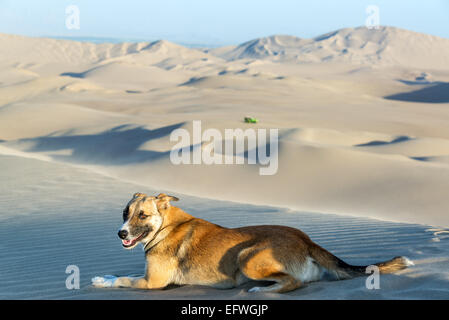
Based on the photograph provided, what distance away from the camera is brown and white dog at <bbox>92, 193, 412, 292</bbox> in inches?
159

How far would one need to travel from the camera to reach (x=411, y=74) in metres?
86.6

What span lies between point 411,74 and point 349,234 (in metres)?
A: 86.2

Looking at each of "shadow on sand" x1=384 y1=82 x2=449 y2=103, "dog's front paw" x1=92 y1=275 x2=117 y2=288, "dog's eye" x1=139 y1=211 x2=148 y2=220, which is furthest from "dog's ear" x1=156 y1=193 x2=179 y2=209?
"shadow on sand" x1=384 y1=82 x2=449 y2=103

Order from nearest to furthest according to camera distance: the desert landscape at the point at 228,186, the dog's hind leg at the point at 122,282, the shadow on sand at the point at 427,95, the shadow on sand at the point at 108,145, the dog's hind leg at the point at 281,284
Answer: the dog's hind leg at the point at 281,284, the dog's hind leg at the point at 122,282, the desert landscape at the point at 228,186, the shadow on sand at the point at 108,145, the shadow on sand at the point at 427,95

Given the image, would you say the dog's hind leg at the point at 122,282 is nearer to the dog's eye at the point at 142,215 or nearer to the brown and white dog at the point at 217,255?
the brown and white dog at the point at 217,255

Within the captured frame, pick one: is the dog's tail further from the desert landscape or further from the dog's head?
the dog's head

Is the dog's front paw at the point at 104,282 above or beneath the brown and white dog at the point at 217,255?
beneath

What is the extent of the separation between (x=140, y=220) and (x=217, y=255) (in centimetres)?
67

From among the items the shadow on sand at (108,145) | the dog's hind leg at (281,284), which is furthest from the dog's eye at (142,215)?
the shadow on sand at (108,145)

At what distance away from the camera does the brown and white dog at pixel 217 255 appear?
A: 13.3ft

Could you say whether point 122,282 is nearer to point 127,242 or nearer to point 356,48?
point 127,242

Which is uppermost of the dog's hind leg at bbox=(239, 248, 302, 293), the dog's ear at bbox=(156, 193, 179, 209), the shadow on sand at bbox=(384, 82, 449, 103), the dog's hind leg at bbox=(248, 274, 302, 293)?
the shadow on sand at bbox=(384, 82, 449, 103)

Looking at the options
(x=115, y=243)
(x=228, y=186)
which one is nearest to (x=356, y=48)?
(x=228, y=186)

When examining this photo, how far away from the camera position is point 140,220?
13.8 feet
